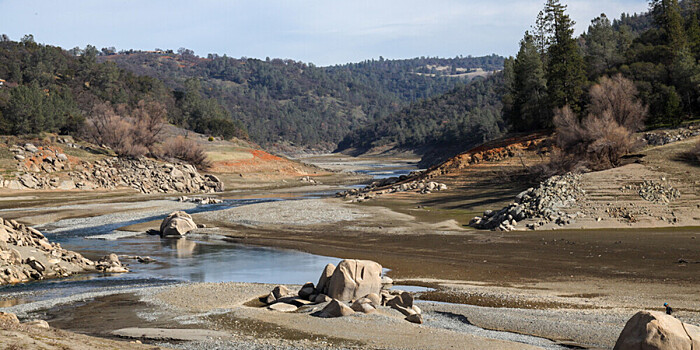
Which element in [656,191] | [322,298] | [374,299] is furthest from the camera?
[656,191]

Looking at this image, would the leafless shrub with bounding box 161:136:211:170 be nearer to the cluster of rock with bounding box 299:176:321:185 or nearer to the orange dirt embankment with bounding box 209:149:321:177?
the orange dirt embankment with bounding box 209:149:321:177

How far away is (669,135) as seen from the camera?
149 feet

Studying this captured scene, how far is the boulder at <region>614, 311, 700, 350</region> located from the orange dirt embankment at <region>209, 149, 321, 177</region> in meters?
78.9

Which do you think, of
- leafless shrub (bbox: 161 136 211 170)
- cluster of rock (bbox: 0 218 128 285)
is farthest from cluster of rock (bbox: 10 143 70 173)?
cluster of rock (bbox: 0 218 128 285)

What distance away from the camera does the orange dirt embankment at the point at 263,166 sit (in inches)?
3563

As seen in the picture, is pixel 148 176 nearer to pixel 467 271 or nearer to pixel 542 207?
pixel 542 207

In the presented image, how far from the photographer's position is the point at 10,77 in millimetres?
118062

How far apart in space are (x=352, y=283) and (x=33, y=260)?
13658 mm

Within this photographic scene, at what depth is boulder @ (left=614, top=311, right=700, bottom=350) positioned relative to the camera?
433 inches

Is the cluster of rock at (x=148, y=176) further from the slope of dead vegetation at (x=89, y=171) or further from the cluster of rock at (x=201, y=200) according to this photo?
the cluster of rock at (x=201, y=200)

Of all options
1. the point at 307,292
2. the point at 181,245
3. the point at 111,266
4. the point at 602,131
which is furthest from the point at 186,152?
the point at 307,292

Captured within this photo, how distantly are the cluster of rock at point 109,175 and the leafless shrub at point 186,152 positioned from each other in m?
5.70

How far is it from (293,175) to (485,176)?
167 feet

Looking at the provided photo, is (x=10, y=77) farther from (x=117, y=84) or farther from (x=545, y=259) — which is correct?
(x=545, y=259)
